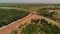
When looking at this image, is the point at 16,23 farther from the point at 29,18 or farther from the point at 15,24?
the point at 29,18

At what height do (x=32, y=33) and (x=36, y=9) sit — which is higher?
(x=36, y=9)

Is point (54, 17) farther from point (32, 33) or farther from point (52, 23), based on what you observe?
point (32, 33)

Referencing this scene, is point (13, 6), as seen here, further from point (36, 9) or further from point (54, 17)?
point (54, 17)

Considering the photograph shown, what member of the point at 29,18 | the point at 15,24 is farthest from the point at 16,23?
the point at 29,18

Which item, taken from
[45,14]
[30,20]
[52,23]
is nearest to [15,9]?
[30,20]

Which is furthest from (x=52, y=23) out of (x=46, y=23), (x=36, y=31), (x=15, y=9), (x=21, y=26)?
(x=15, y=9)

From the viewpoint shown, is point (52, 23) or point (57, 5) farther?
point (57, 5)

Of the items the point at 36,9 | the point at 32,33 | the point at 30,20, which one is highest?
the point at 36,9
